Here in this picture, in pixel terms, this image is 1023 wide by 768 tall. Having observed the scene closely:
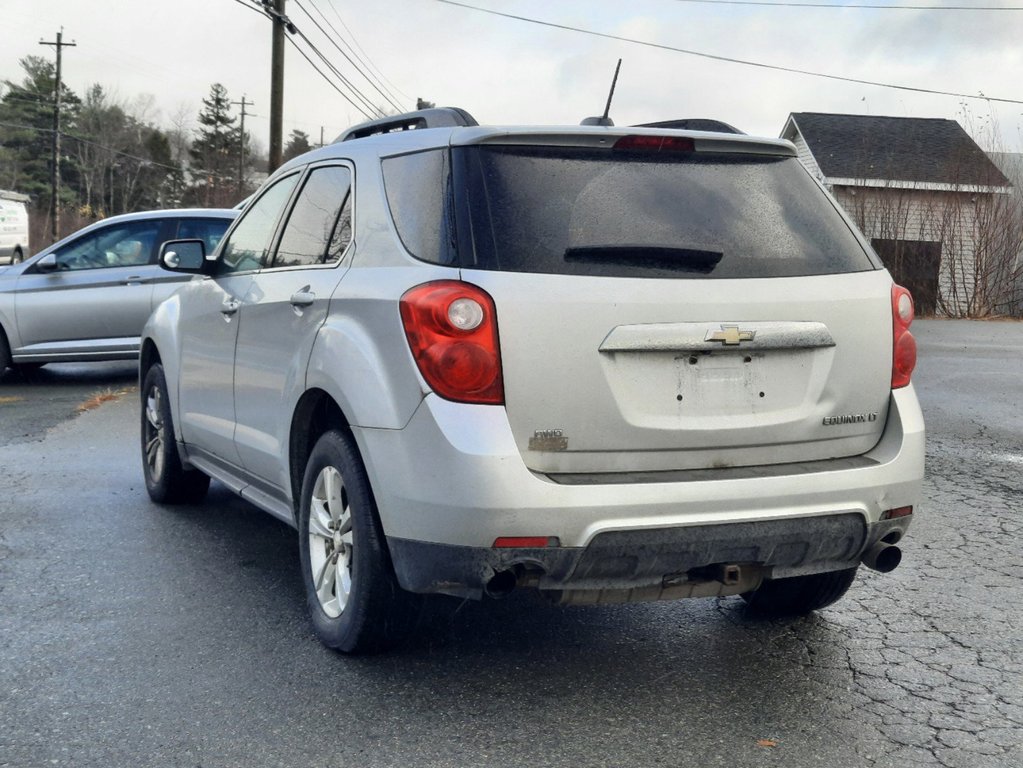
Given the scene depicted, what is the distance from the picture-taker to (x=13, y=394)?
11.9 metres

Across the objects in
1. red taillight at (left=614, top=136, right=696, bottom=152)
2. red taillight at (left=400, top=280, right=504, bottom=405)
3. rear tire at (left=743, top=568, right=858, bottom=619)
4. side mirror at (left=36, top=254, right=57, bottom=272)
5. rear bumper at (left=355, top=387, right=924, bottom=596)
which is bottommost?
rear tire at (left=743, top=568, right=858, bottom=619)

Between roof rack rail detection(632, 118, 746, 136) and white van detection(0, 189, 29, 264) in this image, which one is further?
white van detection(0, 189, 29, 264)

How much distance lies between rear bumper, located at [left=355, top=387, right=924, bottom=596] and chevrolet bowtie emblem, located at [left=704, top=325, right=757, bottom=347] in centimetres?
41

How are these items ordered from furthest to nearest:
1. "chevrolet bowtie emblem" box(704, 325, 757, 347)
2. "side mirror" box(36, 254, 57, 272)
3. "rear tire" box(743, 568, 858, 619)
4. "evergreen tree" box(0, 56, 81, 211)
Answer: "evergreen tree" box(0, 56, 81, 211), "side mirror" box(36, 254, 57, 272), "rear tire" box(743, 568, 858, 619), "chevrolet bowtie emblem" box(704, 325, 757, 347)

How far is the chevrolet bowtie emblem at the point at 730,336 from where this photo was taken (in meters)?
3.75

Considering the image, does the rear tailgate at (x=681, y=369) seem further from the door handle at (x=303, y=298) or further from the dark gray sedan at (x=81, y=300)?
the dark gray sedan at (x=81, y=300)

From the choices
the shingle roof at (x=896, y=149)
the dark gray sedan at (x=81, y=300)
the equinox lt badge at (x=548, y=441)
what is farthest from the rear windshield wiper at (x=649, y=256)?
the shingle roof at (x=896, y=149)

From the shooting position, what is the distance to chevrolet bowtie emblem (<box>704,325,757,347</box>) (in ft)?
12.3

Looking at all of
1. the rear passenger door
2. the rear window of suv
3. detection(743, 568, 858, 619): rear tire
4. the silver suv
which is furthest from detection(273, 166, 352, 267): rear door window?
detection(743, 568, 858, 619): rear tire

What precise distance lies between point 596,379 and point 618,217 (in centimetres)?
55

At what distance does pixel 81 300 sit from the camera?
1240 centimetres

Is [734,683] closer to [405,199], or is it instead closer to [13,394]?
[405,199]

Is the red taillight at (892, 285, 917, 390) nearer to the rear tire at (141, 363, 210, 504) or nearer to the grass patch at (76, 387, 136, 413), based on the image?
the rear tire at (141, 363, 210, 504)

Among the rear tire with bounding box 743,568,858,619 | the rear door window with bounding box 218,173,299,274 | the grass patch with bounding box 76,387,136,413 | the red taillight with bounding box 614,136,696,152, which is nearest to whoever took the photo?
the red taillight with bounding box 614,136,696,152
